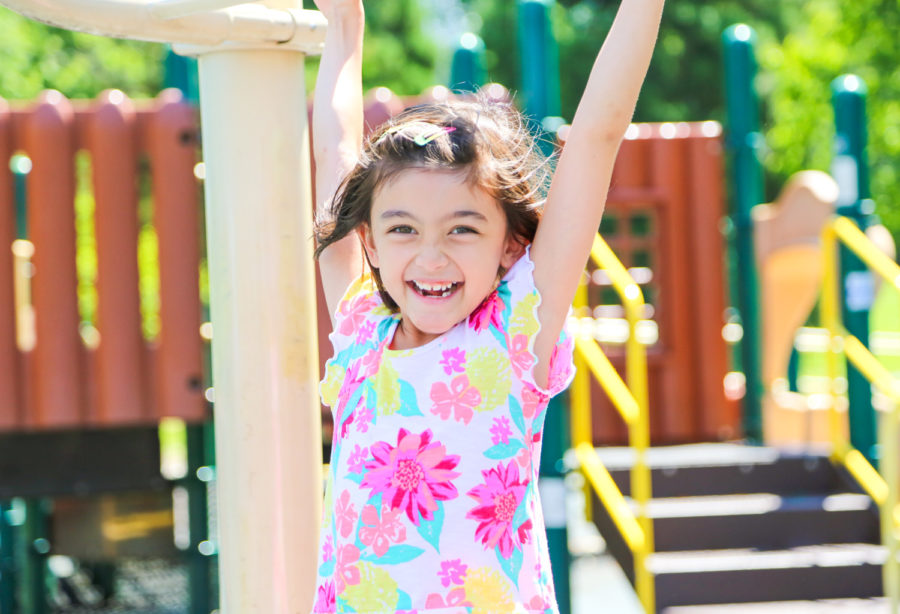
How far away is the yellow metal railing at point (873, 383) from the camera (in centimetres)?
403

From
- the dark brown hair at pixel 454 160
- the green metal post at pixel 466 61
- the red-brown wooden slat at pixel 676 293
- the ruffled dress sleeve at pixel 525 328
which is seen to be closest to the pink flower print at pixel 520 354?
the ruffled dress sleeve at pixel 525 328

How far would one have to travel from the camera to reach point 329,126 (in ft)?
5.56

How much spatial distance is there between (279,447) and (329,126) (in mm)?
474

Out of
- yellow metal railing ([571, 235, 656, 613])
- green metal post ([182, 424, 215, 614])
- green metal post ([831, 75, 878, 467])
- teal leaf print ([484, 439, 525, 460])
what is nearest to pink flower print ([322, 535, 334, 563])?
teal leaf print ([484, 439, 525, 460])

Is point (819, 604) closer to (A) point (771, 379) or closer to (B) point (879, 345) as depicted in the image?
(A) point (771, 379)

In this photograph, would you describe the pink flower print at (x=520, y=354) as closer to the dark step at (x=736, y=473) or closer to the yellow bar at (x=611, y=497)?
the yellow bar at (x=611, y=497)

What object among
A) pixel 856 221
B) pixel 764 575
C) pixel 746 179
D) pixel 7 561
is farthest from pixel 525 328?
pixel 7 561

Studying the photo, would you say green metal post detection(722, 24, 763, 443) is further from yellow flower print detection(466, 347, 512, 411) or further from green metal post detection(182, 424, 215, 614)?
yellow flower print detection(466, 347, 512, 411)

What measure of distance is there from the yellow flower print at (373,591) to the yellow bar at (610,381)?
2.62 m

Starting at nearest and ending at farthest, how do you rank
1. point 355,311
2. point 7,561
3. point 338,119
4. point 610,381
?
point 355,311 < point 338,119 < point 610,381 < point 7,561

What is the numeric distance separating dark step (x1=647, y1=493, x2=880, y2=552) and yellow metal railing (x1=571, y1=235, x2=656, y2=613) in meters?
0.19

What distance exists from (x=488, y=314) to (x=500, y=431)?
143 mm

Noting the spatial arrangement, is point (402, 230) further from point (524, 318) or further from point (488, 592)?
point (488, 592)

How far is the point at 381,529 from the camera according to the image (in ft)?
4.53
